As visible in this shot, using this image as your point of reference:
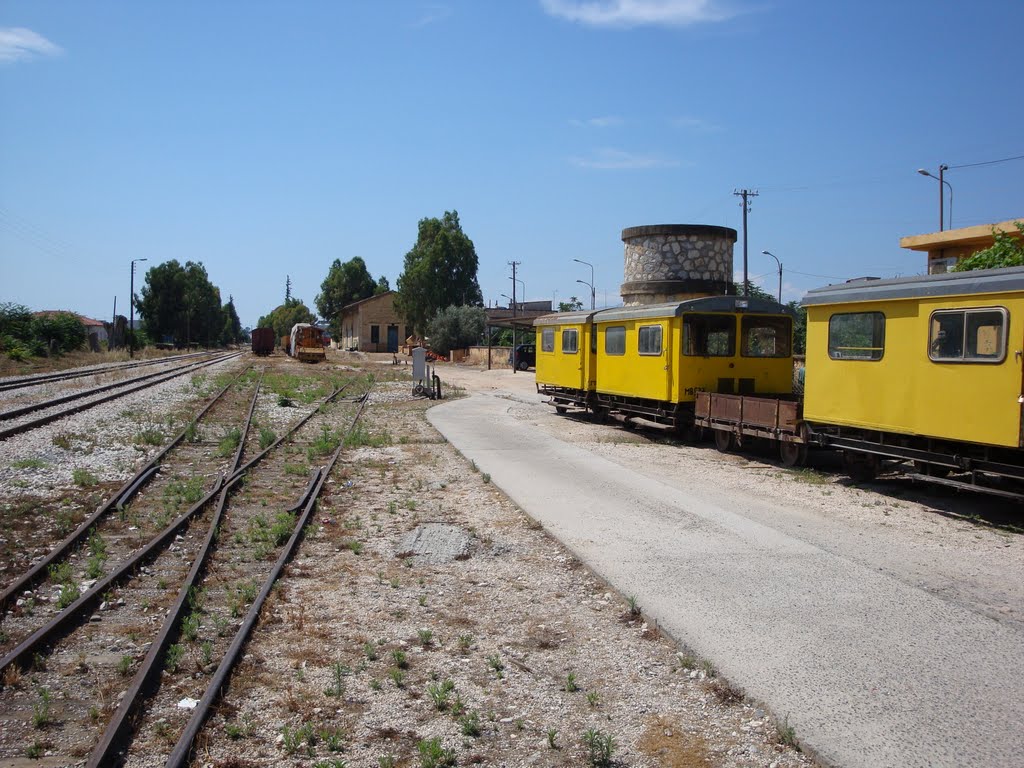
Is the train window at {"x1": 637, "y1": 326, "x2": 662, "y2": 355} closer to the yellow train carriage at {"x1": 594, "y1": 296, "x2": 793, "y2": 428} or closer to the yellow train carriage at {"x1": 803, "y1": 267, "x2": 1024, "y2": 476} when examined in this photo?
the yellow train carriage at {"x1": 594, "y1": 296, "x2": 793, "y2": 428}

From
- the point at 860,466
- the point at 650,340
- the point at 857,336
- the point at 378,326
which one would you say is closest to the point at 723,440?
the point at 650,340

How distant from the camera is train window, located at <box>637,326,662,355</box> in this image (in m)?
17.0

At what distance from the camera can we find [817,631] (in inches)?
233

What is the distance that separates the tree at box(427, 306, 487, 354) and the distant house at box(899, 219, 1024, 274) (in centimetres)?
4138

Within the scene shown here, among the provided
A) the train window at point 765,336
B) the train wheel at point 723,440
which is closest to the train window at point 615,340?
the train window at point 765,336

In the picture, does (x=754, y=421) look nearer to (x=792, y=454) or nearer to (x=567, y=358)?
(x=792, y=454)

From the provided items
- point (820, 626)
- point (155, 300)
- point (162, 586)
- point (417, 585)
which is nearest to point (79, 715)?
point (162, 586)

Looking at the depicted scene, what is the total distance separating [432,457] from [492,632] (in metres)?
8.85

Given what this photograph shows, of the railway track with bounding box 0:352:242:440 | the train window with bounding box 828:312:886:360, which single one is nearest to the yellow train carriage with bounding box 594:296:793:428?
the train window with bounding box 828:312:886:360

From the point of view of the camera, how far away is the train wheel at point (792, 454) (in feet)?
43.8

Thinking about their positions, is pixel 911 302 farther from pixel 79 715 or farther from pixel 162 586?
pixel 79 715

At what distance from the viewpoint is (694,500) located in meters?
10.7

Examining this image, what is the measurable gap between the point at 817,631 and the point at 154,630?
471 centimetres

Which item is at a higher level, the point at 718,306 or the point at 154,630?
the point at 718,306
